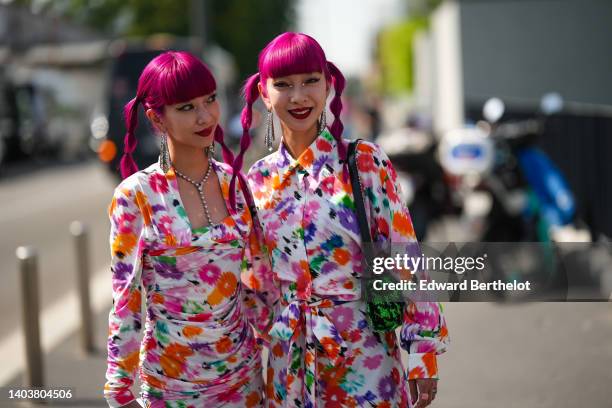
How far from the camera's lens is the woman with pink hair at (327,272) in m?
2.64

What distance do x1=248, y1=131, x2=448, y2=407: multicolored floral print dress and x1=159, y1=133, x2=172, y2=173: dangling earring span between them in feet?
1.20

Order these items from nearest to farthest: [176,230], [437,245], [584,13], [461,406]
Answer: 1. [176,230]
2. [437,245]
3. [461,406]
4. [584,13]

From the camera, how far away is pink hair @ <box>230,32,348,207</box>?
8.73 ft

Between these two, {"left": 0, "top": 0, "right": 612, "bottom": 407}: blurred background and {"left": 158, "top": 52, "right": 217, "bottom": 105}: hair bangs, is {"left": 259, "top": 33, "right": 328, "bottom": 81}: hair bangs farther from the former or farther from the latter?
{"left": 0, "top": 0, "right": 612, "bottom": 407}: blurred background

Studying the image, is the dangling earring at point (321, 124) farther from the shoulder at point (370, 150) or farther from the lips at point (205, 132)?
the lips at point (205, 132)

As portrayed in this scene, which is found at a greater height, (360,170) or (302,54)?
(302,54)

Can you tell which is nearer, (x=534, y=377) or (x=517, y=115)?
(x=534, y=377)

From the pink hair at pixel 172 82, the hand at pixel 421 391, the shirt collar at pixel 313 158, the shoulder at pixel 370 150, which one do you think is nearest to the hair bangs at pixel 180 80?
the pink hair at pixel 172 82

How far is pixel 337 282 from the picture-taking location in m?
2.65

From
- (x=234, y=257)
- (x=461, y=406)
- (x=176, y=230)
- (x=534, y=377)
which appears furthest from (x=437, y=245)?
(x=534, y=377)

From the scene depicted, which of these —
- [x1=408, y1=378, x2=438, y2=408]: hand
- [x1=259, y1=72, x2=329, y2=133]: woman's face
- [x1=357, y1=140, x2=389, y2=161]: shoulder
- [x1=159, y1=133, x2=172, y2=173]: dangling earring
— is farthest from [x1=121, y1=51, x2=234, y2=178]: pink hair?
[x1=408, y1=378, x2=438, y2=408]: hand

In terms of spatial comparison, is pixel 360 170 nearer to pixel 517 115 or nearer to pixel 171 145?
pixel 171 145

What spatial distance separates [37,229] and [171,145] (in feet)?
37.2

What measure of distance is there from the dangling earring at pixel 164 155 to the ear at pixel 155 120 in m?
0.03
